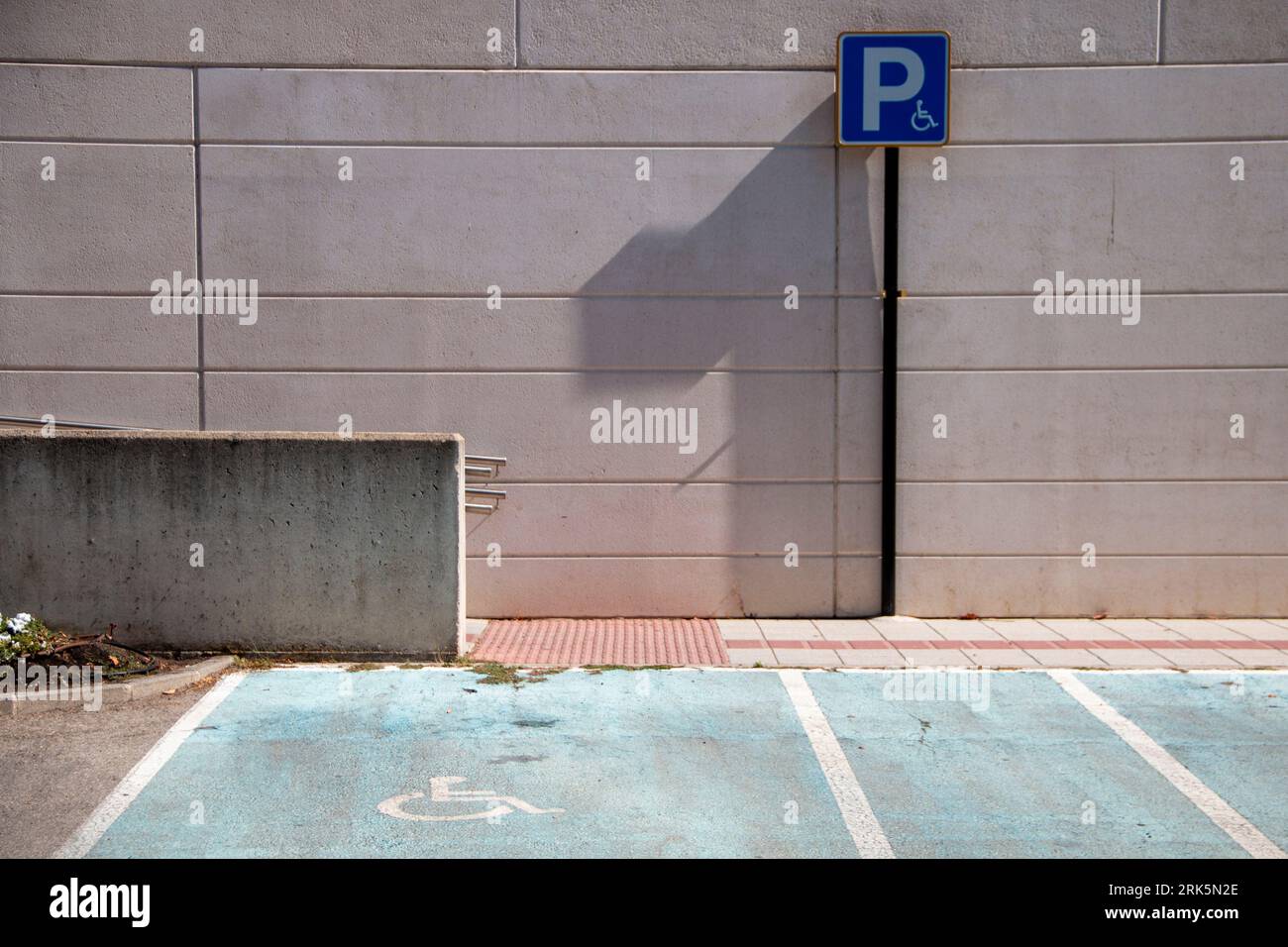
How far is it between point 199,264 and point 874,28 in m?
5.83

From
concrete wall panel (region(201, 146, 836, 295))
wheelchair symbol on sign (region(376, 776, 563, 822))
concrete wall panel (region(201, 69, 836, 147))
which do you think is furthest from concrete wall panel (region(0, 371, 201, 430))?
wheelchair symbol on sign (region(376, 776, 563, 822))

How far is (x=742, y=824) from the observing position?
15.9ft

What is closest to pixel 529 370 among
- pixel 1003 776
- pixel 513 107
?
pixel 513 107

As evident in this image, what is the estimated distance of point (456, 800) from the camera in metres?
5.07

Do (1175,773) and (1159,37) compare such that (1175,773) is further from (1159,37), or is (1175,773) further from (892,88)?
(1159,37)

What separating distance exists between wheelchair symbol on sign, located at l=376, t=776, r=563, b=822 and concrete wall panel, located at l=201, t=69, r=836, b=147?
5537 mm

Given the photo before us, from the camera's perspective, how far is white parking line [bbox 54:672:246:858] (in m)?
4.59

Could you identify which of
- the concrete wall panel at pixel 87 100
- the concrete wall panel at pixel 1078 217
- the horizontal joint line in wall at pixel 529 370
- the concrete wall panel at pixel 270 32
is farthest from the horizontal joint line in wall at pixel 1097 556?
the concrete wall panel at pixel 87 100

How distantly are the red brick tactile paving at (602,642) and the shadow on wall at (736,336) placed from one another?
1.46 feet

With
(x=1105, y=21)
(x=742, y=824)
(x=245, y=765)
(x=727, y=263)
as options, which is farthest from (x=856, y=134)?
(x=245, y=765)

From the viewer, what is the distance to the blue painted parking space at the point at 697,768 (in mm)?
4680

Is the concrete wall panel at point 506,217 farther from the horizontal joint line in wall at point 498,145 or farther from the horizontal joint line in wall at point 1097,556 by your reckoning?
the horizontal joint line in wall at point 1097,556

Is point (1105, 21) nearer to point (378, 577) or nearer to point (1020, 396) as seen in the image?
point (1020, 396)

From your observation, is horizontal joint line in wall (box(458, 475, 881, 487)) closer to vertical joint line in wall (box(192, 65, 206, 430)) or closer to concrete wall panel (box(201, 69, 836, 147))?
vertical joint line in wall (box(192, 65, 206, 430))
